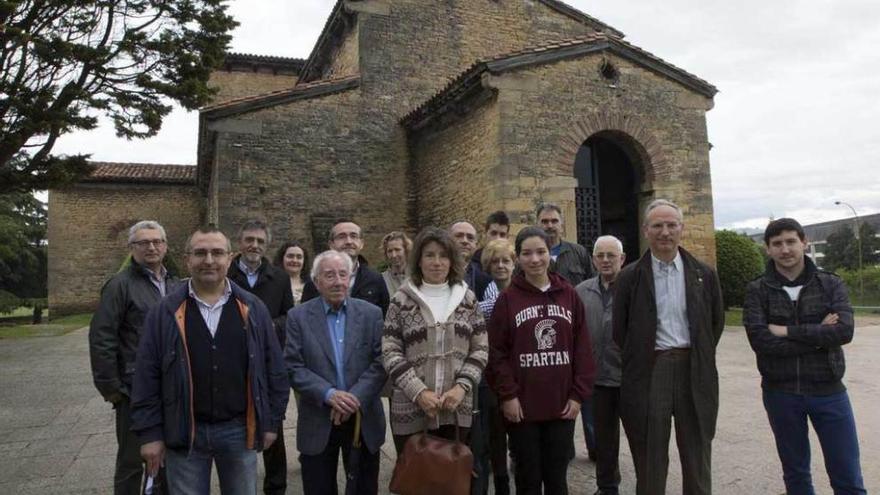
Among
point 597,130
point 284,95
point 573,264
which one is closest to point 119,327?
point 573,264

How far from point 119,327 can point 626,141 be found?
9.77 meters

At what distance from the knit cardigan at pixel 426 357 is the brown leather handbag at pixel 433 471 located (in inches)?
9.4

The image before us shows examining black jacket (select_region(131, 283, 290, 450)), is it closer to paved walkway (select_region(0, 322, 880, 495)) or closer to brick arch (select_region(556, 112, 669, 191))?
paved walkway (select_region(0, 322, 880, 495))

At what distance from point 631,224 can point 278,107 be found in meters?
8.00

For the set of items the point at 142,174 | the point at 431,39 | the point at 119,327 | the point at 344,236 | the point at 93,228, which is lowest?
the point at 119,327

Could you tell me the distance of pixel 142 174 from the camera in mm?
21500

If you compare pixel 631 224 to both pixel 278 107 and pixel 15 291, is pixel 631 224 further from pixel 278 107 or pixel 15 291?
pixel 15 291

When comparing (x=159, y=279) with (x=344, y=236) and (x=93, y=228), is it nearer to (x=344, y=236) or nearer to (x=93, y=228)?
(x=344, y=236)

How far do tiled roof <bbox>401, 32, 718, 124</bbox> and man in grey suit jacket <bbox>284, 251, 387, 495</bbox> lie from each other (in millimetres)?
7504

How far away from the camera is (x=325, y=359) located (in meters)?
3.10

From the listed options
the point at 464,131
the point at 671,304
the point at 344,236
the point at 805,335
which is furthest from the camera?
the point at 464,131

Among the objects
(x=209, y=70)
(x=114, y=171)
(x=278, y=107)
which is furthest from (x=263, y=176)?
(x=114, y=171)

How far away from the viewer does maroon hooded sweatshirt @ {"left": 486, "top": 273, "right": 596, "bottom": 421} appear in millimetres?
3084

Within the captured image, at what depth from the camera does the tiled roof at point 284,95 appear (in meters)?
11.9
